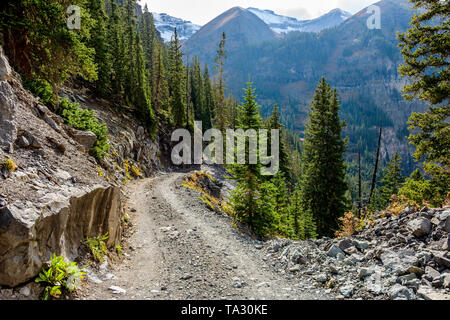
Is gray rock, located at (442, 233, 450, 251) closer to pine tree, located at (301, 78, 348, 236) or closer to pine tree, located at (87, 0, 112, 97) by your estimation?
pine tree, located at (301, 78, 348, 236)

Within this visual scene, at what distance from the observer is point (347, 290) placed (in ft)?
21.4

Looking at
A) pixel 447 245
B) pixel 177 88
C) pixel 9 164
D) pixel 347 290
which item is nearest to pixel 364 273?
pixel 347 290

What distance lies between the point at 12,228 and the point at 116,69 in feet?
113

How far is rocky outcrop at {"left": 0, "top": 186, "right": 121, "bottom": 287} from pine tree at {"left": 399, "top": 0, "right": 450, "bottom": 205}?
13.8 meters

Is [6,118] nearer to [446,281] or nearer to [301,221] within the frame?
[446,281]

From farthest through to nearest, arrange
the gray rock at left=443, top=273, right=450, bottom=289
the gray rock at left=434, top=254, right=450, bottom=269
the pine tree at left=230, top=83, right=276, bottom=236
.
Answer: the pine tree at left=230, top=83, right=276, bottom=236, the gray rock at left=434, top=254, right=450, bottom=269, the gray rock at left=443, top=273, right=450, bottom=289

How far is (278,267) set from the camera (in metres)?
8.87

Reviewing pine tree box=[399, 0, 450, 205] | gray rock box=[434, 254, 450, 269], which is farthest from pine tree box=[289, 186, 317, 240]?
gray rock box=[434, 254, 450, 269]

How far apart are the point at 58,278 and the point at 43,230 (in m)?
1.08

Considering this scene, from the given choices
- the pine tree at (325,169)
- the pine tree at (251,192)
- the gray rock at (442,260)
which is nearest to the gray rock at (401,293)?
the gray rock at (442,260)

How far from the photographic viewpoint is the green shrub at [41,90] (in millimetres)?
11086

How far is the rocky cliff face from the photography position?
188 inches

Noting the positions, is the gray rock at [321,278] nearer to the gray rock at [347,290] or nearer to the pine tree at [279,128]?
the gray rock at [347,290]
